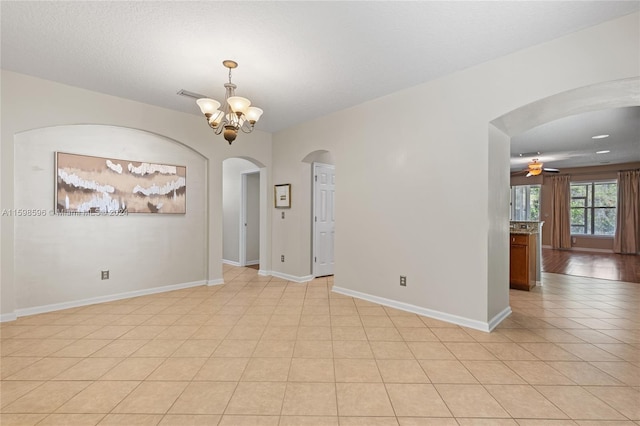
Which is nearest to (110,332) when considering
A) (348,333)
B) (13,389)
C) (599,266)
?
(13,389)

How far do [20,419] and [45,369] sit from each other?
0.65m

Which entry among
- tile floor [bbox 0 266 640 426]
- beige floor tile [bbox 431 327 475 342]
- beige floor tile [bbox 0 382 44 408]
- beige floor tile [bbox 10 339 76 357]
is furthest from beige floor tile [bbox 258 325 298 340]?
beige floor tile [bbox 10 339 76 357]

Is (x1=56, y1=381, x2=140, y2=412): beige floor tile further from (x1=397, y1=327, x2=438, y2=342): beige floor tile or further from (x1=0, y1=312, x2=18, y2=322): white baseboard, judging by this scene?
(x1=397, y1=327, x2=438, y2=342): beige floor tile

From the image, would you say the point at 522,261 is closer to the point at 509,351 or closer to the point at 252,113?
the point at 509,351

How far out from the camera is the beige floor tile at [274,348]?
7.95 feet

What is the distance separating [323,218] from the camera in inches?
213

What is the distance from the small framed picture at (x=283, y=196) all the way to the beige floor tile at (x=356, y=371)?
10.8 ft

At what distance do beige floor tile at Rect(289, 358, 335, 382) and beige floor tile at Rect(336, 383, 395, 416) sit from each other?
0.15 metres

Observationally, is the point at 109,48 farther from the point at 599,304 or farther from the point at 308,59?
the point at 599,304

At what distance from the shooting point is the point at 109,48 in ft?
8.81

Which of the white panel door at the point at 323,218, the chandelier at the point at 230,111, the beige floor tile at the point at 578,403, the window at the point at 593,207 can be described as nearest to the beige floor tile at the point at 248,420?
Result: the beige floor tile at the point at 578,403

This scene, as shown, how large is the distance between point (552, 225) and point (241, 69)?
1104 centimetres

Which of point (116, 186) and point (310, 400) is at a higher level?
point (116, 186)

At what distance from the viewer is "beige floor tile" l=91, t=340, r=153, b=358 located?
2418 millimetres
